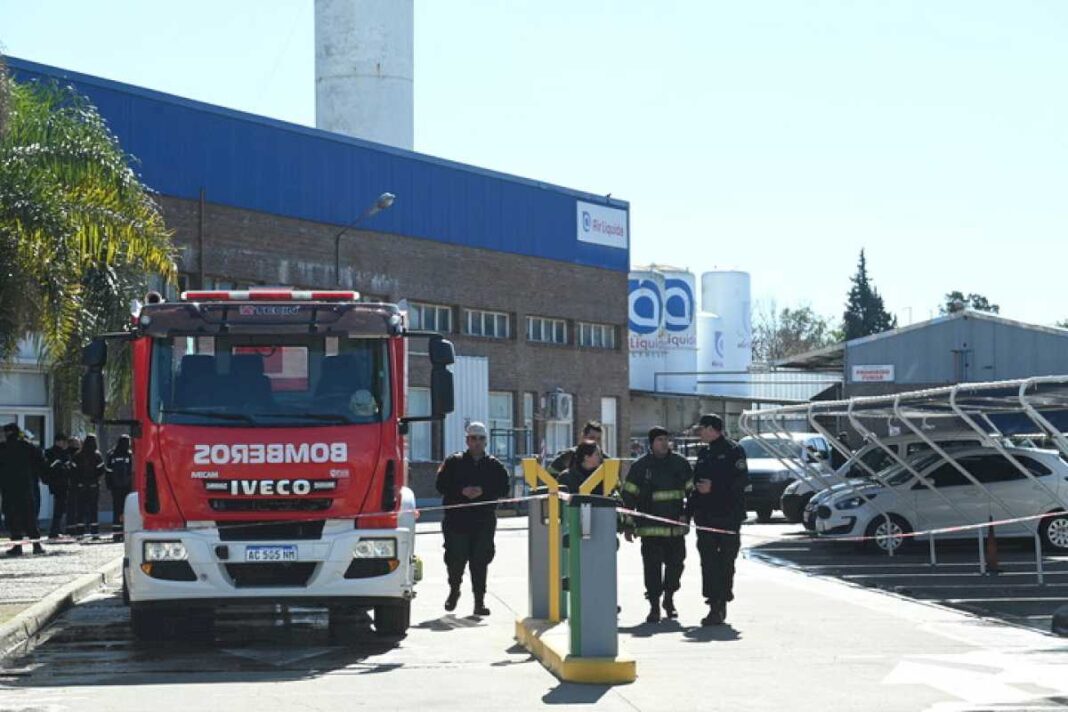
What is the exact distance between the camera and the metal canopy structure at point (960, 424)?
20969mm

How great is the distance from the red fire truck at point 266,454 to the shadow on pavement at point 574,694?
2.72 metres

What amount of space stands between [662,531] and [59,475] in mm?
15318

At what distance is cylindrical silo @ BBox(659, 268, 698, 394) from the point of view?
7650 centimetres

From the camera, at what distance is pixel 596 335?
63156 mm

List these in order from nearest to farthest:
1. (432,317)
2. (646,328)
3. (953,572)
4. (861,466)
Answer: (953,572), (861,466), (432,317), (646,328)

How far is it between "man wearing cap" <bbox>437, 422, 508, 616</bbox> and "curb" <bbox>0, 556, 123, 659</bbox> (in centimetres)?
375

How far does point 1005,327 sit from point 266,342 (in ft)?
143

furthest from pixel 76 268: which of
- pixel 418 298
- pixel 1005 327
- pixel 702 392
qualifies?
pixel 702 392

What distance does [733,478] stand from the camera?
16.7m

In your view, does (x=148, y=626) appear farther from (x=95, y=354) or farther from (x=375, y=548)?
(x=95, y=354)

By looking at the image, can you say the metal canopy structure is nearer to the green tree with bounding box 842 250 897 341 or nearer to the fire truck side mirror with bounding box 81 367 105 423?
the fire truck side mirror with bounding box 81 367 105 423

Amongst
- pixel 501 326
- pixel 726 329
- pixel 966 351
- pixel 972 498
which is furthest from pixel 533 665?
pixel 726 329

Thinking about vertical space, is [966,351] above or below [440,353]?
above

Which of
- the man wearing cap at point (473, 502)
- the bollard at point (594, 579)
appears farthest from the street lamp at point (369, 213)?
the bollard at point (594, 579)
